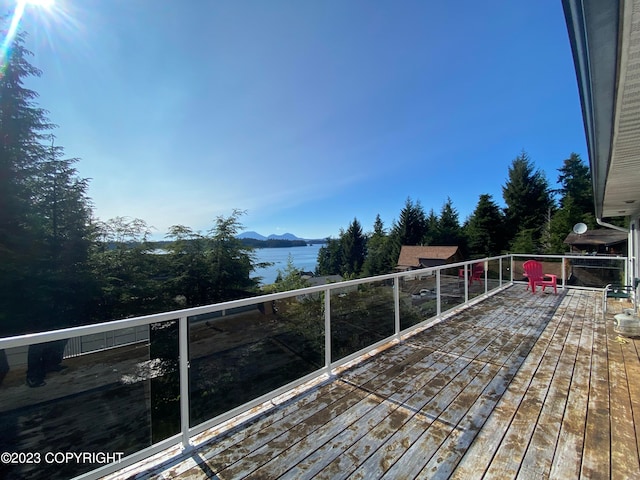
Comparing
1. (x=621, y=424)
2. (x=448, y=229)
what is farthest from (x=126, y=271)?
(x=448, y=229)

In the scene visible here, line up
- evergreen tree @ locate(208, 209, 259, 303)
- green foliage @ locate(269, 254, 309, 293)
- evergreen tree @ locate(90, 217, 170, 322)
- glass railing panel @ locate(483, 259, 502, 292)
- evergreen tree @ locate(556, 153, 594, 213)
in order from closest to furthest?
glass railing panel @ locate(483, 259, 502, 292) < evergreen tree @ locate(90, 217, 170, 322) < evergreen tree @ locate(208, 209, 259, 303) < green foliage @ locate(269, 254, 309, 293) < evergreen tree @ locate(556, 153, 594, 213)

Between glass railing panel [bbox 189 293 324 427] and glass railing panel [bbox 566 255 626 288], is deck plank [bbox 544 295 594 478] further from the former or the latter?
glass railing panel [bbox 566 255 626 288]

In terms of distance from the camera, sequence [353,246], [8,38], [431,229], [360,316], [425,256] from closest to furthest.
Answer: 1. [360,316]
2. [8,38]
3. [425,256]
4. [431,229]
5. [353,246]

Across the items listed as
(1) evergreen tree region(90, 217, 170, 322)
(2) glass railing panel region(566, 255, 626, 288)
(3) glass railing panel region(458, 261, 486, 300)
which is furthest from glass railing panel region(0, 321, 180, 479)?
(1) evergreen tree region(90, 217, 170, 322)

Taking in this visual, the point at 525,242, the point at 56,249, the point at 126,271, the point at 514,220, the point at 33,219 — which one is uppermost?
the point at 514,220

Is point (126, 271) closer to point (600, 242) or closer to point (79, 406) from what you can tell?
point (79, 406)

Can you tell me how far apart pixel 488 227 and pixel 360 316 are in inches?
1075

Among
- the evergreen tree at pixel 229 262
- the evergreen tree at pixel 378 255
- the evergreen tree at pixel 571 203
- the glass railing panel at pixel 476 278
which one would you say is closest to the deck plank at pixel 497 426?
the glass railing panel at pixel 476 278

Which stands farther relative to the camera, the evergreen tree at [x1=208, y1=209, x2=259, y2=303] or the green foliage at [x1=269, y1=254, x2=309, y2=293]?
the green foliage at [x1=269, y1=254, x2=309, y2=293]

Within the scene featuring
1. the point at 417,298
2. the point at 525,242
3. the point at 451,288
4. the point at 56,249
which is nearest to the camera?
the point at 417,298

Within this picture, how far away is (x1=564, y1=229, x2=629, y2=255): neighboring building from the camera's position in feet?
53.1

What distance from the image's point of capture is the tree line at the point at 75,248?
9930mm

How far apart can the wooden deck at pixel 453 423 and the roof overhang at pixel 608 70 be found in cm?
205

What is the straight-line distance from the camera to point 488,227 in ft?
85.0
